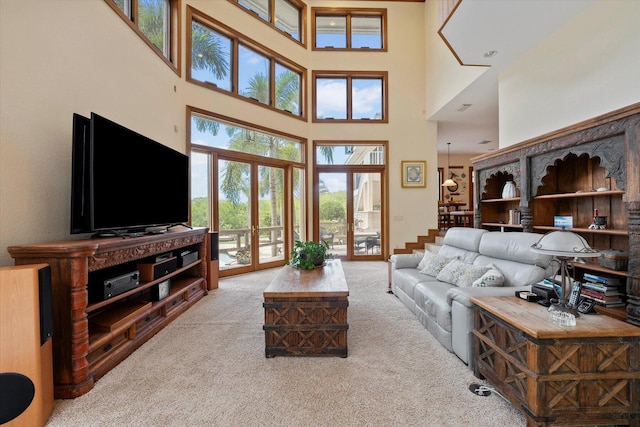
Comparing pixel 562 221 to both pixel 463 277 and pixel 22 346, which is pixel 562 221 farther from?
pixel 22 346

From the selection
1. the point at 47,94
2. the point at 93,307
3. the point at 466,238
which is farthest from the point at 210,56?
the point at 466,238

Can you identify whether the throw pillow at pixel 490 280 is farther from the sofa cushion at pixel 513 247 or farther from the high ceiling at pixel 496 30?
the high ceiling at pixel 496 30

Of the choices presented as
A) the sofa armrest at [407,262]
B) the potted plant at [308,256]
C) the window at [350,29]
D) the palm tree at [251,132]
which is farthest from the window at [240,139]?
the sofa armrest at [407,262]

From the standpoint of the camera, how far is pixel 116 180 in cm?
251

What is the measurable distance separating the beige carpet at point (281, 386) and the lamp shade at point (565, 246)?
100 centimetres

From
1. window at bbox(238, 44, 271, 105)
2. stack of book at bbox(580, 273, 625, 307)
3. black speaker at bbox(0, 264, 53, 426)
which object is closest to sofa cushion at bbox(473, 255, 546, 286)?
stack of book at bbox(580, 273, 625, 307)

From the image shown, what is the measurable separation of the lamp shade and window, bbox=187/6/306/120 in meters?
5.10

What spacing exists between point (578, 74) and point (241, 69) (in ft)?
16.8

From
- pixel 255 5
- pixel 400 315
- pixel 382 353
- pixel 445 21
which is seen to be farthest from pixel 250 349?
pixel 255 5

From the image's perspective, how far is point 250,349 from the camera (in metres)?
2.55

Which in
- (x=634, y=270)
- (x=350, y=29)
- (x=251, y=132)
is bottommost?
(x=634, y=270)

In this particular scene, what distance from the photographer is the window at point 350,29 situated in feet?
22.0

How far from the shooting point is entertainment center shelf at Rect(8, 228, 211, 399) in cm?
190

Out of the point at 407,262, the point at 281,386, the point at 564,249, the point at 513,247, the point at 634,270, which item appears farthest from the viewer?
the point at 407,262
